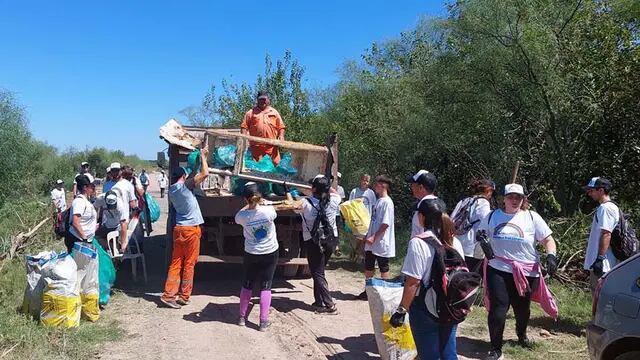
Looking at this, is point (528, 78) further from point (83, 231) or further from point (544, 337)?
point (83, 231)

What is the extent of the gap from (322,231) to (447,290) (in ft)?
9.70

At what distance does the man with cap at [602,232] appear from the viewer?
5.55 meters

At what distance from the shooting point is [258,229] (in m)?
6.09

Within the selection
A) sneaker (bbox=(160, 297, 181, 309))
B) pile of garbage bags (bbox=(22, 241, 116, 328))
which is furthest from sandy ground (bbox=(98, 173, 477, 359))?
pile of garbage bags (bbox=(22, 241, 116, 328))

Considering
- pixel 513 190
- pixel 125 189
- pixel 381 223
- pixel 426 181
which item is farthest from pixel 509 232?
pixel 125 189

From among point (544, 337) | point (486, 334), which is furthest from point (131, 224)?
point (544, 337)

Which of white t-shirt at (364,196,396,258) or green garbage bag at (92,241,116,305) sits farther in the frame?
green garbage bag at (92,241,116,305)

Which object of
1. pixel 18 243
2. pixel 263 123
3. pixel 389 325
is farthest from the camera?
pixel 18 243

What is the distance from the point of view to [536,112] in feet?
32.6

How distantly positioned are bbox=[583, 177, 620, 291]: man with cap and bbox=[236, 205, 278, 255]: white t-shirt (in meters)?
3.44

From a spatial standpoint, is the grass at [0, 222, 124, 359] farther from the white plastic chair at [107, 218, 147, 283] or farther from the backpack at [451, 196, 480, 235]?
the backpack at [451, 196, 480, 235]

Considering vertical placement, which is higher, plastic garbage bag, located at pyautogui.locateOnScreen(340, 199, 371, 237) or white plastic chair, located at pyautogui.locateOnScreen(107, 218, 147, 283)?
plastic garbage bag, located at pyautogui.locateOnScreen(340, 199, 371, 237)

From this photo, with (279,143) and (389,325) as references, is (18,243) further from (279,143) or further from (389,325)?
(389,325)

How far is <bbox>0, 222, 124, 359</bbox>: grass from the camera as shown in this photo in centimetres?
504
